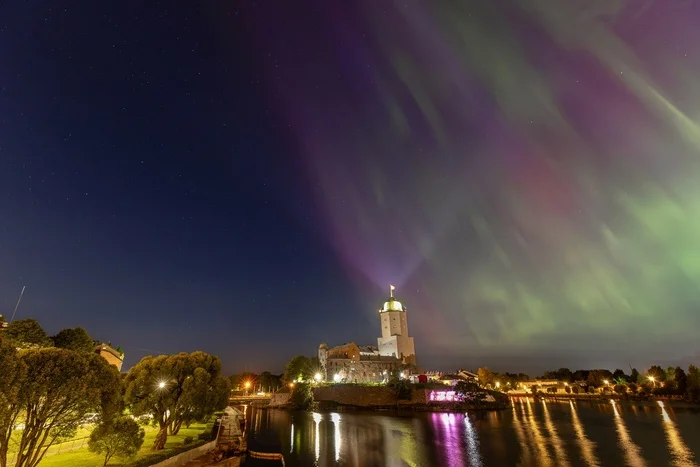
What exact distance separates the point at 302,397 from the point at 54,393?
91.4 metres

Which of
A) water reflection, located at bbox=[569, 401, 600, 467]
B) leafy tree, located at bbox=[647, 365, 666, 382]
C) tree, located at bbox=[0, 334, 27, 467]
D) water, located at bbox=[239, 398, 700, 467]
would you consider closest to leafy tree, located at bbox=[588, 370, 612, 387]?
leafy tree, located at bbox=[647, 365, 666, 382]

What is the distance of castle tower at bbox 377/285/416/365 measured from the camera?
404ft

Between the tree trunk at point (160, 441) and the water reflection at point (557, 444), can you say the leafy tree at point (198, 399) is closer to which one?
the tree trunk at point (160, 441)

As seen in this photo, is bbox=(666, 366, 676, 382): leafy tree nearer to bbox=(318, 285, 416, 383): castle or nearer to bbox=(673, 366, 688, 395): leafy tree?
bbox=(673, 366, 688, 395): leafy tree

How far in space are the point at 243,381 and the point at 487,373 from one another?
372 ft

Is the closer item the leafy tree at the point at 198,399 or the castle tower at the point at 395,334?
the leafy tree at the point at 198,399

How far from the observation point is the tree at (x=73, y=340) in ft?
201

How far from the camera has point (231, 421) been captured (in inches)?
2416

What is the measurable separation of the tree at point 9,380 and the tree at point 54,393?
0.52 feet

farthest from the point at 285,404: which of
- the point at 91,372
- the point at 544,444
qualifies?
the point at 91,372

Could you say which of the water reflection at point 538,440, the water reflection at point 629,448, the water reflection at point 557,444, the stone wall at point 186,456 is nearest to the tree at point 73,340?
the stone wall at point 186,456

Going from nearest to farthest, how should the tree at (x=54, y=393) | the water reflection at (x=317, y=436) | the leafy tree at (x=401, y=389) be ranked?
the tree at (x=54, y=393) < the water reflection at (x=317, y=436) < the leafy tree at (x=401, y=389)

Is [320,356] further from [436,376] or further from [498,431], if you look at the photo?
[498,431]

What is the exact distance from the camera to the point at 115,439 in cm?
2559
